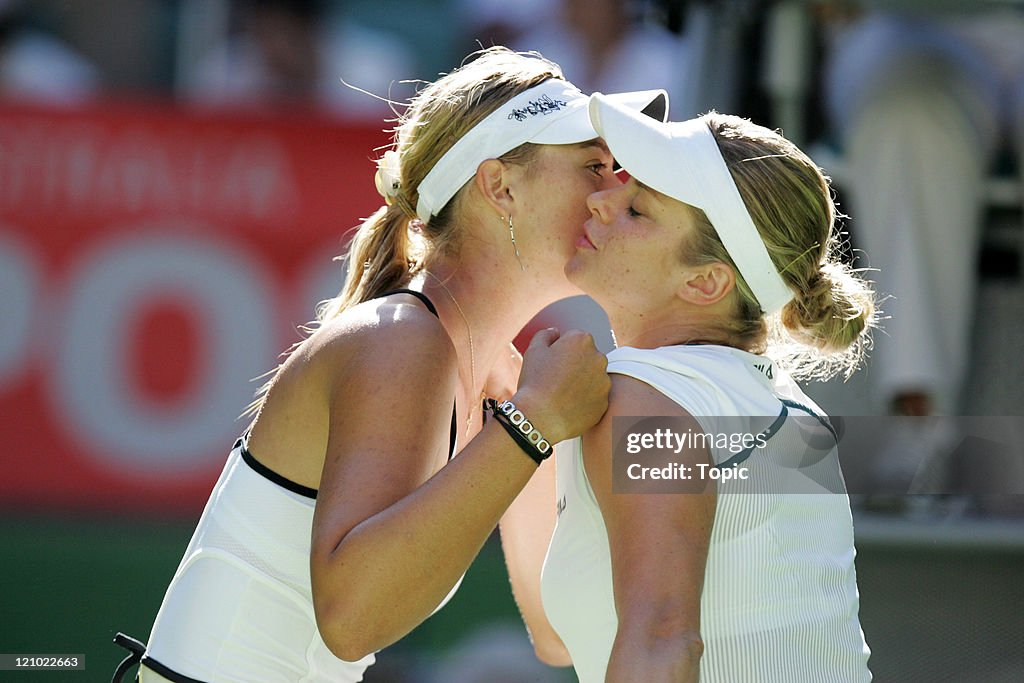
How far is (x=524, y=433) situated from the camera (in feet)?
5.75

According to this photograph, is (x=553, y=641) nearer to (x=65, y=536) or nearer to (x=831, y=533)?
(x=831, y=533)

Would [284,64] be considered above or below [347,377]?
above

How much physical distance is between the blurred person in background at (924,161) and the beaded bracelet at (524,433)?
2.69m

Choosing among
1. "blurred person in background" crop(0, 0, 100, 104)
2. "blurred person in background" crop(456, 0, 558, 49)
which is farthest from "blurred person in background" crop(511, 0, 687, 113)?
"blurred person in background" crop(0, 0, 100, 104)

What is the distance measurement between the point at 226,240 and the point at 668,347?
9.30 ft

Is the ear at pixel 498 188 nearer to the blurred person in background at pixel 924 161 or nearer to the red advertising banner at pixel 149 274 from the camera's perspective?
the red advertising banner at pixel 149 274

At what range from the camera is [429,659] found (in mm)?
3939

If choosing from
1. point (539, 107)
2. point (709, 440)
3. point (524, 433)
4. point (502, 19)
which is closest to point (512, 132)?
point (539, 107)

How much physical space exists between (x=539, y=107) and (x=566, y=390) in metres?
0.73

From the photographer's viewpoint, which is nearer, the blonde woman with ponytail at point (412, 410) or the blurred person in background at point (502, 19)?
the blonde woman with ponytail at point (412, 410)

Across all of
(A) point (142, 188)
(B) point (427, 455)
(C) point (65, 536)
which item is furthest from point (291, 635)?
(A) point (142, 188)

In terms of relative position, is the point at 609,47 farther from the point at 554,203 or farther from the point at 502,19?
the point at 554,203

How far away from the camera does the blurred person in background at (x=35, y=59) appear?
486cm

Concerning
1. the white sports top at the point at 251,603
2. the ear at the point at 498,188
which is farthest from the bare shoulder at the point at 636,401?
the ear at the point at 498,188
